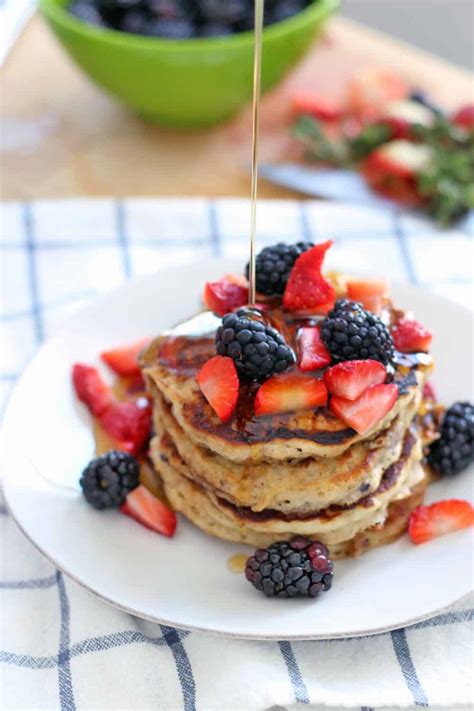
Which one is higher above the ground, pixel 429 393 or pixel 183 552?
pixel 429 393

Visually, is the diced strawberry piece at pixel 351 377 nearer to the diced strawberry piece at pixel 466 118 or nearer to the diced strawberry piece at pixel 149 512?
the diced strawberry piece at pixel 149 512

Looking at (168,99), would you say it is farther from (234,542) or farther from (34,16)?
(234,542)

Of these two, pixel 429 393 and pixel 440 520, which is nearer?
pixel 440 520

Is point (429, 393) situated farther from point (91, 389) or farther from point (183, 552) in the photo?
point (91, 389)

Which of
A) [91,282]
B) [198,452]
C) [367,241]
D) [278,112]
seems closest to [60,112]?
[278,112]

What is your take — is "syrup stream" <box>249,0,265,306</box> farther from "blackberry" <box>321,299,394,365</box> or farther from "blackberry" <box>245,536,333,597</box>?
"blackberry" <box>245,536,333,597</box>

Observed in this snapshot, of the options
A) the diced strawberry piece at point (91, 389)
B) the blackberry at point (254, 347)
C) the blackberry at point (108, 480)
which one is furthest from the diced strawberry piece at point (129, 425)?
the blackberry at point (254, 347)

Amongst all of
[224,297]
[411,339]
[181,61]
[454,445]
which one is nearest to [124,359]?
[224,297]
